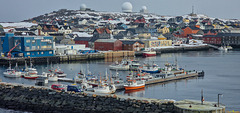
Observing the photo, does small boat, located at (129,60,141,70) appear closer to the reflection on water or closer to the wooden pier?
the wooden pier

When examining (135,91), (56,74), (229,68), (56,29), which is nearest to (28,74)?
(56,74)

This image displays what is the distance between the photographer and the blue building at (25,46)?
1455 inches

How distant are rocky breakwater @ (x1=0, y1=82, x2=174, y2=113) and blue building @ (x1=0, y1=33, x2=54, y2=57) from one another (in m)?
17.5

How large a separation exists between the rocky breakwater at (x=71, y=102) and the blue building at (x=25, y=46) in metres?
17.5

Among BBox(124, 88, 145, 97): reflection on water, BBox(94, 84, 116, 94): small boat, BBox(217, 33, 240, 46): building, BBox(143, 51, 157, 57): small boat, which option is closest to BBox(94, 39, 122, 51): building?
BBox(143, 51, 157, 57): small boat

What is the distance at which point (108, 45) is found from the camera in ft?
150

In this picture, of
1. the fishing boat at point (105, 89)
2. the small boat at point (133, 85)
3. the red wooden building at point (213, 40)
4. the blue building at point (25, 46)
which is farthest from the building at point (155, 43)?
the fishing boat at point (105, 89)

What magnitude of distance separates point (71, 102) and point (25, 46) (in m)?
21.1

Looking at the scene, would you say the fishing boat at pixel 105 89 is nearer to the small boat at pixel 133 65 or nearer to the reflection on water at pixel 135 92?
the reflection on water at pixel 135 92

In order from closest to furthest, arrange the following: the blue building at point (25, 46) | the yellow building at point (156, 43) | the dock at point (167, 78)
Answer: the dock at point (167, 78) < the blue building at point (25, 46) < the yellow building at point (156, 43)

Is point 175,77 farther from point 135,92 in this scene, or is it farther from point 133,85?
point 135,92

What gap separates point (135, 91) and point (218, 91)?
4500 millimetres

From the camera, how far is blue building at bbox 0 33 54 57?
121ft

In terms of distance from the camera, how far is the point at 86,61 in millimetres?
38594
